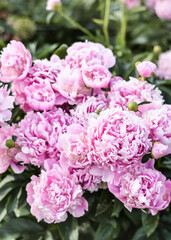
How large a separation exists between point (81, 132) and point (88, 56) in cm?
20

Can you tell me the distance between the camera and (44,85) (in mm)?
782

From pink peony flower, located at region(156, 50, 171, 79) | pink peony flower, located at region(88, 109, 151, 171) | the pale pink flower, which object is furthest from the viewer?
the pale pink flower

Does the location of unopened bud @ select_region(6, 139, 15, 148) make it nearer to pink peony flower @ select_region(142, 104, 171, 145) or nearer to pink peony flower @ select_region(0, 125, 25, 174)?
pink peony flower @ select_region(0, 125, 25, 174)

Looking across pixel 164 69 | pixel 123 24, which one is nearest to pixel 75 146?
pixel 164 69

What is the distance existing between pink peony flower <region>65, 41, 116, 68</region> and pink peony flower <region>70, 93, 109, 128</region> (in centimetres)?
8

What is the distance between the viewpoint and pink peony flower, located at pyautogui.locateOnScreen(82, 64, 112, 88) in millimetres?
764

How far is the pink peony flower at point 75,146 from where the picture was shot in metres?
0.68

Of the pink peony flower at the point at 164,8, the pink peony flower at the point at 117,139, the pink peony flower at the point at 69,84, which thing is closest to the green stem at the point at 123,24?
the pink peony flower at the point at 164,8

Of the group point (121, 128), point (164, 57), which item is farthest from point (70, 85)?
point (164, 57)

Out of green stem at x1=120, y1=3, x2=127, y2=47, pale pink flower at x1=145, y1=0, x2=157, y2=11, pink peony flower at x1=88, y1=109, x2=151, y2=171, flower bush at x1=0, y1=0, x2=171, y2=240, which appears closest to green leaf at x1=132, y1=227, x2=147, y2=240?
flower bush at x1=0, y1=0, x2=171, y2=240

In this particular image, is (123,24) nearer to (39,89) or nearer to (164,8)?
(164,8)

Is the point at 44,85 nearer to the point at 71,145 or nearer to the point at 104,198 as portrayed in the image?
the point at 71,145

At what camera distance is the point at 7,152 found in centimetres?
73

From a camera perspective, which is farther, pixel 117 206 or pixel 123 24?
pixel 123 24
